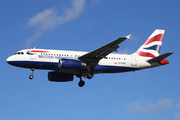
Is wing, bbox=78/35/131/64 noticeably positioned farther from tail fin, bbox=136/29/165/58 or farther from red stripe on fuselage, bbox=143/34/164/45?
red stripe on fuselage, bbox=143/34/164/45

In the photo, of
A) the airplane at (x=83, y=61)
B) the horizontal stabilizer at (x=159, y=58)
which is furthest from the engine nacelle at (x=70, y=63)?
the horizontal stabilizer at (x=159, y=58)

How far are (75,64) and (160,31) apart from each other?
1567cm

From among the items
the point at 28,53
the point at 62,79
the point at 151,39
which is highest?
the point at 151,39

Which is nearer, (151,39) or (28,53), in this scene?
(28,53)

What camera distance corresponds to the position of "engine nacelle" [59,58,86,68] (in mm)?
34125

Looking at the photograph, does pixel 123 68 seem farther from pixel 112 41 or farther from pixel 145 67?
pixel 112 41

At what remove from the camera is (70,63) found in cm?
3447

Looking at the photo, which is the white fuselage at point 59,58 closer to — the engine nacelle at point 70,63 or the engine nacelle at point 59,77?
the engine nacelle at point 70,63

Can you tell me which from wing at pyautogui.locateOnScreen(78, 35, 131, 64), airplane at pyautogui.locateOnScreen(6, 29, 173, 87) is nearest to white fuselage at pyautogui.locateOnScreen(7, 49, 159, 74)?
airplane at pyautogui.locateOnScreen(6, 29, 173, 87)

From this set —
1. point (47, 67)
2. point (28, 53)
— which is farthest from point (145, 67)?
point (28, 53)

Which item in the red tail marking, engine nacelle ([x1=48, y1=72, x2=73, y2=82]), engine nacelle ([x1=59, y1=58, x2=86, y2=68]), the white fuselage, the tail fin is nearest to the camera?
engine nacelle ([x1=59, y1=58, x2=86, y2=68])

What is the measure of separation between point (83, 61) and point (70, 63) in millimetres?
1947

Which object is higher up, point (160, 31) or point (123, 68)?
point (160, 31)

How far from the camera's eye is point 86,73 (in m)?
37.1
